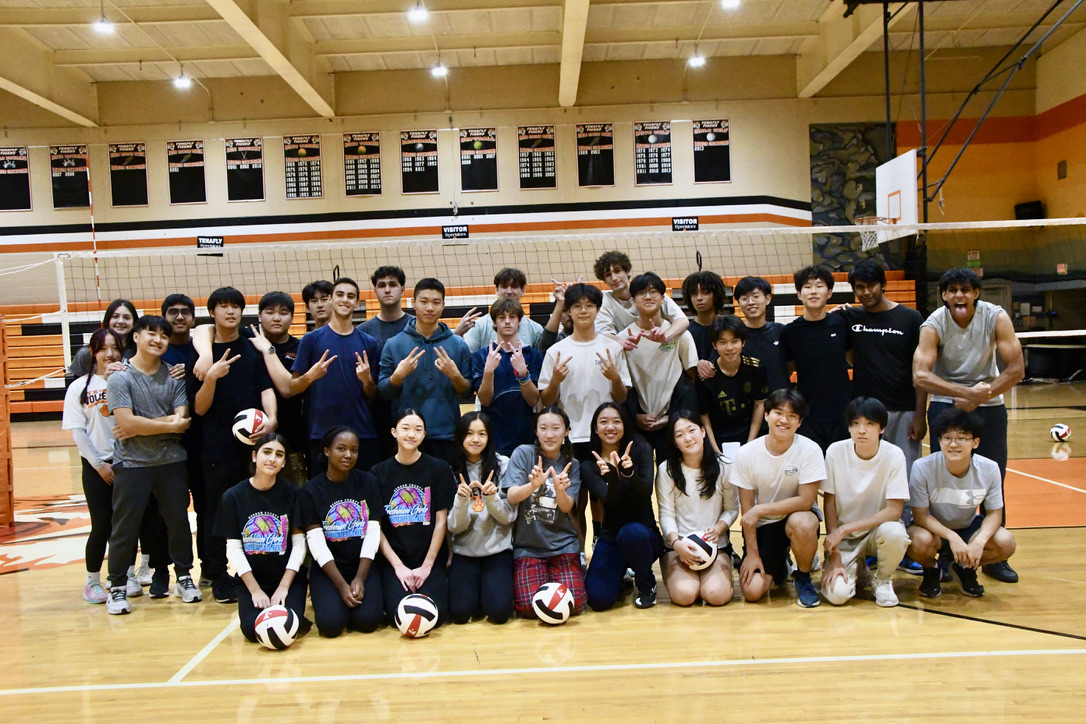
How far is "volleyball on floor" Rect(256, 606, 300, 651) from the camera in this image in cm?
359

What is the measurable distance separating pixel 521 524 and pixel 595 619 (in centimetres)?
64

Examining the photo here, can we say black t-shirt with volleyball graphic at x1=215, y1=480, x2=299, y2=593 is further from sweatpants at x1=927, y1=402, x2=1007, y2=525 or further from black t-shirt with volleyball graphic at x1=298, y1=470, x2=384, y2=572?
sweatpants at x1=927, y1=402, x2=1007, y2=525

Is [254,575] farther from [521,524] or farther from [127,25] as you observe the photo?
→ [127,25]

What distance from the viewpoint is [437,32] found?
12.8 m

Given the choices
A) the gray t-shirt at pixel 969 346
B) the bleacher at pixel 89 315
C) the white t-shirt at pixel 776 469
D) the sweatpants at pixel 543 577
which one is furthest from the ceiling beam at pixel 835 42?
the sweatpants at pixel 543 577

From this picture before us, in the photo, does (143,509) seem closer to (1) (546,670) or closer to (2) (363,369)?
(2) (363,369)

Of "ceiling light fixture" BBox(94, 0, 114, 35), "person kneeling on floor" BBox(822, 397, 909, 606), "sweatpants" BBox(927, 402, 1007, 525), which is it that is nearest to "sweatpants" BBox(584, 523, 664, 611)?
"person kneeling on floor" BBox(822, 397, 909, 606)

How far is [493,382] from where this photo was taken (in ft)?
14.8

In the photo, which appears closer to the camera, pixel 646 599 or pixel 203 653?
pixel 203 653

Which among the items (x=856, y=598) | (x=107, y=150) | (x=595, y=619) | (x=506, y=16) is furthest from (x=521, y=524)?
(x=107, y=150)

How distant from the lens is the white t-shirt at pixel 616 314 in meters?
4.71

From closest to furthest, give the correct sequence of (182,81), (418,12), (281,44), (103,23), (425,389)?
(425,389) < (418,12) < (103,23) < (281,44) < (182,81)

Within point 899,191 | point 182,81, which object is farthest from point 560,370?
point 182,81

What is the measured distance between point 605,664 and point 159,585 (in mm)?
2848
